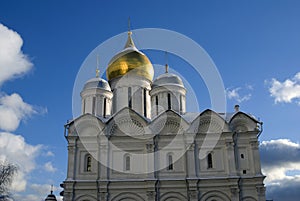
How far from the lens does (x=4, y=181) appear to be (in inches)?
806

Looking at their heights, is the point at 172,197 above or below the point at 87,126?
below

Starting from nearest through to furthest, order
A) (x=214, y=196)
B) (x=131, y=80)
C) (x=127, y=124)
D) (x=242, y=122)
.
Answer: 1. (x=214, y=196)
2. (x=242, y=122)
3. (x=127, y=124)
4. (x=131, y=80)

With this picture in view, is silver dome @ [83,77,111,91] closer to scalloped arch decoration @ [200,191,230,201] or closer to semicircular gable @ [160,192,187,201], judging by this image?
semicircular gable @ [160,192,187,201]

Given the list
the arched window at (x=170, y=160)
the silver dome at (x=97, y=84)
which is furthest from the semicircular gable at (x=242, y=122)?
the silver dome at (x=97, y=84)

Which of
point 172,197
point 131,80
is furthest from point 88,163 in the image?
point 131,80

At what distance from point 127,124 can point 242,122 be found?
7230 mm

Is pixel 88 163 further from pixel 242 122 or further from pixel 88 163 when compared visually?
pixel 242 122

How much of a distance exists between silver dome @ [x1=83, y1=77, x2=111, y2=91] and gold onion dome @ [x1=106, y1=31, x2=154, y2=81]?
1.40m

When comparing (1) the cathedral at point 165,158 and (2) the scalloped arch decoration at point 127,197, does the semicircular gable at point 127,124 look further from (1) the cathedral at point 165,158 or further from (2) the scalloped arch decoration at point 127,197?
(2) the scalloped arch decoration at point 127,197

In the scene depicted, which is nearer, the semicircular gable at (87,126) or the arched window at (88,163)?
the arched window at (88,163)

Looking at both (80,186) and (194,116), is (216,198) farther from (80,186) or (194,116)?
(80,186)

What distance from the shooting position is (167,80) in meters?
27.5

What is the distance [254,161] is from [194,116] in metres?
4.85

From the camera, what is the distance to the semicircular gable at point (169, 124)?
22781 millimetres
